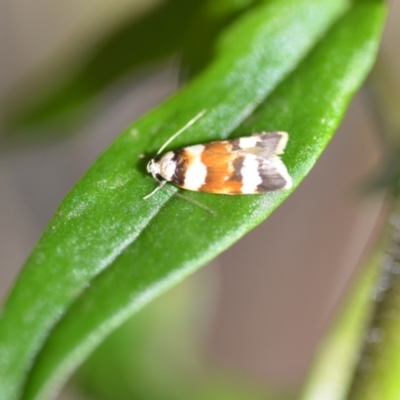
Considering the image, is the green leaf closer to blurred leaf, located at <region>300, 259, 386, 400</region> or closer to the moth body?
the moth body

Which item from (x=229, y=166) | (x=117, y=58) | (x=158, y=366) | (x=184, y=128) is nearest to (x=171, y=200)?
(x=184, y=128)

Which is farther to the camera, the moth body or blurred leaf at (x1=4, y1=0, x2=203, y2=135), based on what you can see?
blurred leaf at (x1=4, y1=0, x2=203, y2=135)

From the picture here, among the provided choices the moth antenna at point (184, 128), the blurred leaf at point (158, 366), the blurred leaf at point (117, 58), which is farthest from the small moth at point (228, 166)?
the blurred leaf at point (158, 366)

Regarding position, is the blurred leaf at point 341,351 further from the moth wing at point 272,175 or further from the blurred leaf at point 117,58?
the blurred leaf at point 117,58

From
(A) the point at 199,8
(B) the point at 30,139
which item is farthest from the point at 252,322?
(A) the point at 199,8

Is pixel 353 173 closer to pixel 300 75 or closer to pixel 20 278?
pixel 300 75

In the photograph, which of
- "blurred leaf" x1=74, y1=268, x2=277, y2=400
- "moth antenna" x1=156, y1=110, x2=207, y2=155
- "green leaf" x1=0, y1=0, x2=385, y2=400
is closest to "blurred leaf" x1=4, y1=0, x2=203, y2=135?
"green leaf" x1=0, y1=0, x2=385, y2=400
